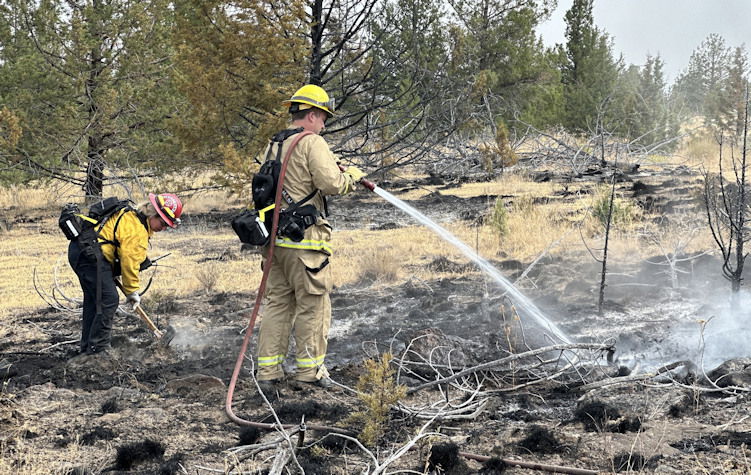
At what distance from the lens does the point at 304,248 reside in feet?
14.5

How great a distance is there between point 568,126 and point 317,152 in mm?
14434

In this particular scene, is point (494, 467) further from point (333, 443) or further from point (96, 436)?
point (96, 436)

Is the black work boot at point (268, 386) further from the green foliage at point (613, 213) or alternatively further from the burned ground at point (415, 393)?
the green foliage at point (613, 213)

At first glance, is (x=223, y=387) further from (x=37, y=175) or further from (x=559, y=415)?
(x=37, y=175)

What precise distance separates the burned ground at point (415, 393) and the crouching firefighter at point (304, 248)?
0.72ft

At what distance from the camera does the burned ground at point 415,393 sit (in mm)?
3281

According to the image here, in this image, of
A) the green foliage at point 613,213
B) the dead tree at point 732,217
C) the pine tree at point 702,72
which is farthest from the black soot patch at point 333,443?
the pine tree at point 702,72

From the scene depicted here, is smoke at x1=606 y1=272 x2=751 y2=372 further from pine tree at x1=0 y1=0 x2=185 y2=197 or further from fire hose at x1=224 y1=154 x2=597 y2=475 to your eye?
pine tree at x1=0 y1=0 x2=185 y2=197

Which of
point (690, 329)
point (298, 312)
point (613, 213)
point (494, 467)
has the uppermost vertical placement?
point (613, 213)

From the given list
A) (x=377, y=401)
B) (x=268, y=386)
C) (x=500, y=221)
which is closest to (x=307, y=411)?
(x=268, y=386)

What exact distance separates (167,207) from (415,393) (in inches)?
84.0

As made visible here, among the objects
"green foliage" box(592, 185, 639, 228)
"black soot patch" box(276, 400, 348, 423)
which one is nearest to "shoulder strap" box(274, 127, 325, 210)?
"black soot patch" box(276, 400, 348, 423)

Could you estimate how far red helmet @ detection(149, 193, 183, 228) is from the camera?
189 inches

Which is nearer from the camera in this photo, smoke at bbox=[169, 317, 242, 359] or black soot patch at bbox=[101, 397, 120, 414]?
black soot patch at bbox=[101, 397, 120, 414]
